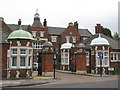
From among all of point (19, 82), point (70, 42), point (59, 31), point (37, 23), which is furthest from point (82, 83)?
point (59, 31)

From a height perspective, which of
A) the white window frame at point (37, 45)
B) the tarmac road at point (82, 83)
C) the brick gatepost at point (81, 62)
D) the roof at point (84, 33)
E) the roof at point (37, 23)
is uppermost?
the roof at point (37, 23)

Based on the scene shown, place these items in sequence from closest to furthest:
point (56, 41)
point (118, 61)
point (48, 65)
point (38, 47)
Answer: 1. point (48, 65)
2. point (118, 61)
3. point (38, 47)
4. point (56, 41)

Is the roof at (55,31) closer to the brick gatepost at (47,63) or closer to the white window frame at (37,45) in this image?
the white window frame at (37,45)

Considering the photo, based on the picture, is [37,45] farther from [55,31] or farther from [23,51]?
[23,51]

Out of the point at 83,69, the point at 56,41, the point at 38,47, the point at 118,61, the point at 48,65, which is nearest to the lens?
the point at 48,65

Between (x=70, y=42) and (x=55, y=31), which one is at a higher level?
(x=55, y=31)

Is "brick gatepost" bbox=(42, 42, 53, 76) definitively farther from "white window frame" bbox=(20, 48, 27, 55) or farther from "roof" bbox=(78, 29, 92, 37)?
"roof" bbox=(78, 29, 92, 37)

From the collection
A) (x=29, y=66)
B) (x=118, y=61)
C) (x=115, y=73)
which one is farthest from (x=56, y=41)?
(x=29, y=66)

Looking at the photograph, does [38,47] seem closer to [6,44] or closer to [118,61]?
[118,61]

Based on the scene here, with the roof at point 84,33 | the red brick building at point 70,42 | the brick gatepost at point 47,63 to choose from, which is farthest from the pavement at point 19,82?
the roof at point 84,33

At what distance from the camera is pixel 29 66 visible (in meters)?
24.3

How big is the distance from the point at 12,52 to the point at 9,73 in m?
2.36

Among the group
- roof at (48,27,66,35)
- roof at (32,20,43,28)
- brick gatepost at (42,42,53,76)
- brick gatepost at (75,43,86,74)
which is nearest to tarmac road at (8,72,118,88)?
brick gatepost at (42,42,53,76)

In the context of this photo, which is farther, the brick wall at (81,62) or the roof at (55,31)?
the roof at (55,31)
